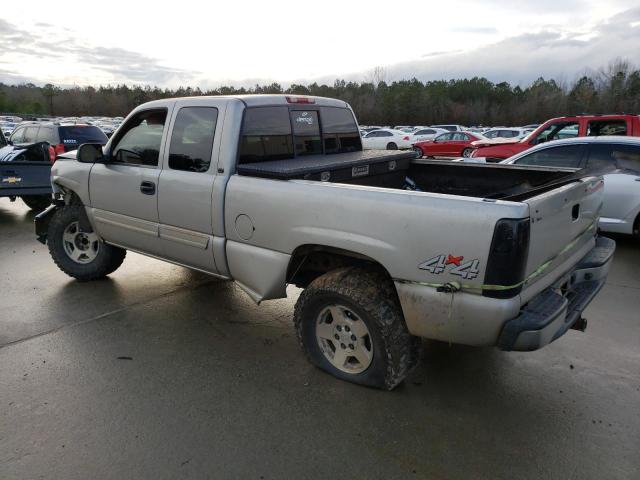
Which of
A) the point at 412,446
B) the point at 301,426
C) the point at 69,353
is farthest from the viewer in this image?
the point at 69,353

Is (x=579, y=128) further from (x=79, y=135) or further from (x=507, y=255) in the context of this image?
(x=79, y=135)

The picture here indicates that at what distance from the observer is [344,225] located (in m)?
3.10

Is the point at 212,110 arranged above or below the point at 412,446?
above

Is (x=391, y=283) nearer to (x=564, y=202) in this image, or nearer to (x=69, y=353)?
(x=564, y=202)

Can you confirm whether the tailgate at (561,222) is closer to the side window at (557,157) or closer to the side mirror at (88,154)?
the side window at (557,157)

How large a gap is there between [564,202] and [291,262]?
6.10 feet

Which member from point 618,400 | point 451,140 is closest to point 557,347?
point 618,400

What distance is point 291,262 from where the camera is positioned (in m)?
3.57

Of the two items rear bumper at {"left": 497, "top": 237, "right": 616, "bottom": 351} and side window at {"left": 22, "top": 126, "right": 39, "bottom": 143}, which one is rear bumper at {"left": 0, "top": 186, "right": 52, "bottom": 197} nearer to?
side window at {"left": 22, "top": 126, "right": 39, "bottom": 143}

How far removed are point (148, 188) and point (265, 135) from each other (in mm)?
1187

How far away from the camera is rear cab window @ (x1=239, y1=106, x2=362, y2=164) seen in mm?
3982

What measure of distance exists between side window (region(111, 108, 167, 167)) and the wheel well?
1716mm

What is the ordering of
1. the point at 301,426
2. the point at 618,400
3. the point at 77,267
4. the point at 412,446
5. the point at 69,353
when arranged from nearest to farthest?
the point at 412,446, the point at 301,426, the point at 618,400, the point at 69,353, the point at 77,267

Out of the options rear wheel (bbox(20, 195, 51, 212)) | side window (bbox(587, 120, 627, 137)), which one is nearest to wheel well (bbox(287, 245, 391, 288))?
rear wheel (bbox(20, 195, 51, 212))
